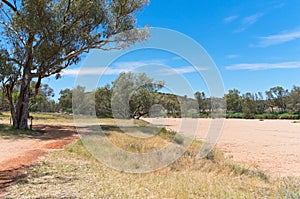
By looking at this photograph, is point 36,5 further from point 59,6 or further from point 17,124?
point 17,124

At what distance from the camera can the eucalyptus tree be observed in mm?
10867

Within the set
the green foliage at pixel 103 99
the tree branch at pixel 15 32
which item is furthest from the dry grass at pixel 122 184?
the green foliage at pixel 103 99

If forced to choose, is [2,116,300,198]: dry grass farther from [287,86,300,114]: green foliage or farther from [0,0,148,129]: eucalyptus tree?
[287,86,300,114]: green foliage

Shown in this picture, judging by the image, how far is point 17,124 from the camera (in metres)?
16.0

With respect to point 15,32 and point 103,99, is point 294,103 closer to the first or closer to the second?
point 103,99

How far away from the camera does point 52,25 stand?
9.63m

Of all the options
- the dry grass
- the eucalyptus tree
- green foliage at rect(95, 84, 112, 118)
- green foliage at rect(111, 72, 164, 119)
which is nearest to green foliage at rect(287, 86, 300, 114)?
green foliage at rect(111, 72, 164, 119)

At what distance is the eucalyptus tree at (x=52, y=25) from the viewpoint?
1087 centimetres

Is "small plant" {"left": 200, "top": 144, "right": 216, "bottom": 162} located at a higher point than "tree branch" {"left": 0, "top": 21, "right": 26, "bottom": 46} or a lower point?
lower

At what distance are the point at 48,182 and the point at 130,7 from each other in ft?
45.4

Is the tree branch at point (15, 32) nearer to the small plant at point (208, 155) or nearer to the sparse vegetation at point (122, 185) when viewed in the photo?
the sparse vegetation at point (122, 185)

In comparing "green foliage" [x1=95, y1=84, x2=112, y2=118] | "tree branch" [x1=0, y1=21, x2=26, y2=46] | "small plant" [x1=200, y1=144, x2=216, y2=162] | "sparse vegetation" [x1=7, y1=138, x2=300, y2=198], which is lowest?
"small plant" [x1=200, y1=144, x2=216, y2=162]

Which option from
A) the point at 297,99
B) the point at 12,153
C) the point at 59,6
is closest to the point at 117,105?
the point at 59,6

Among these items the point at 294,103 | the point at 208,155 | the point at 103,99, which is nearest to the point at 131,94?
the point at 103,99
